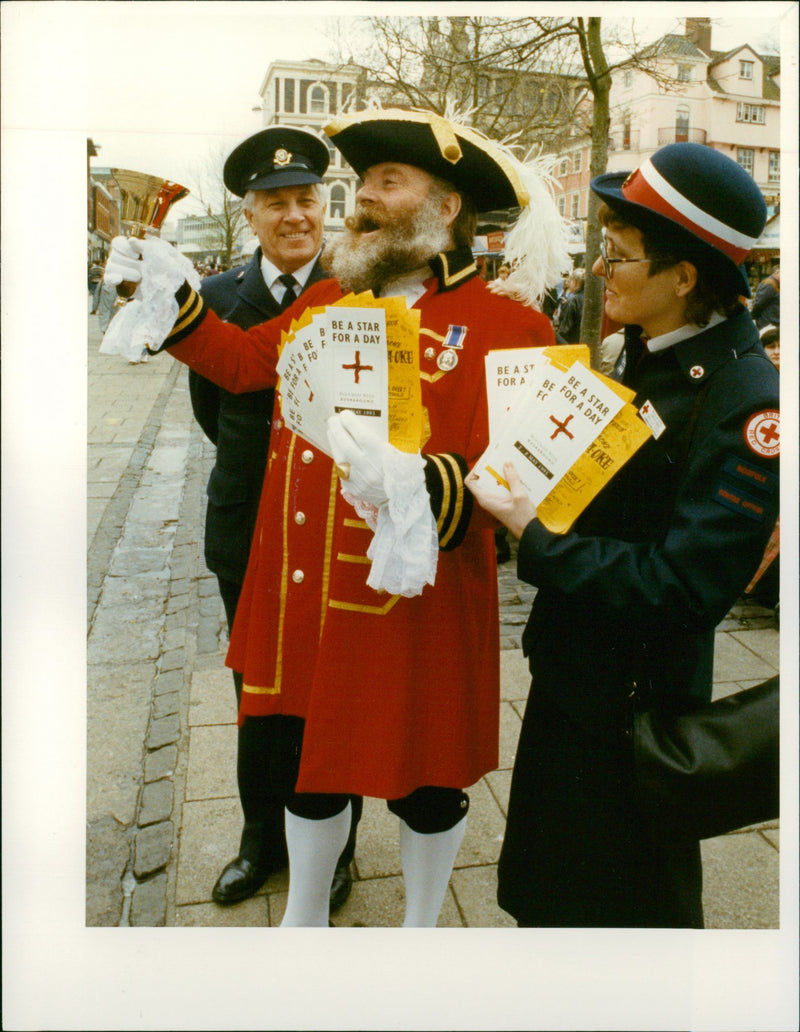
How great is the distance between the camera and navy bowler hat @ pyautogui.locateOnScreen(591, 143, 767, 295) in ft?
4.94

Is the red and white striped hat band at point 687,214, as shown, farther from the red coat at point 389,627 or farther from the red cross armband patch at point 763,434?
the red coat at point 389,627

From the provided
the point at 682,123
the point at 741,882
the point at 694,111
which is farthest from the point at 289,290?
the point at 694,111

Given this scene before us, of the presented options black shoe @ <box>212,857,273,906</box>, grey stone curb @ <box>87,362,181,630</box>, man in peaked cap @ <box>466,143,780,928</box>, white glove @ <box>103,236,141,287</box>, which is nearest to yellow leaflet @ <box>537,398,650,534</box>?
man in peaked cap @ <box>466,143,780,928</box>

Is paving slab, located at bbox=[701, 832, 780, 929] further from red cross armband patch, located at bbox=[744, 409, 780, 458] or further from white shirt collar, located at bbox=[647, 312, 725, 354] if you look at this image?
white shirt collar, located at bbox=[647, 312, 725, 354]

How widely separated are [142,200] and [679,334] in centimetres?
124

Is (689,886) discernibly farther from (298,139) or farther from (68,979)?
(298,139)

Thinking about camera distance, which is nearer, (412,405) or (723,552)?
(723,552)

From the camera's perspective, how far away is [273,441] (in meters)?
2.21

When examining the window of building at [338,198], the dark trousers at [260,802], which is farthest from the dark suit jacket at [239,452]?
the window of building at [338,198]

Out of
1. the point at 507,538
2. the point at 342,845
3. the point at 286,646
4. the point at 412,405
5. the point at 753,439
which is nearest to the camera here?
the point at 753,439

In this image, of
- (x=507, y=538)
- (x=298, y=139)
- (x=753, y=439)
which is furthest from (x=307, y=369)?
(x=507, y=538)

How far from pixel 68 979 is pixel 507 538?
3.97 metres

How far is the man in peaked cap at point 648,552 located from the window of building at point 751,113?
0.75 m

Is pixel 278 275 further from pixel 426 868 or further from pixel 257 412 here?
pixel 426 868
